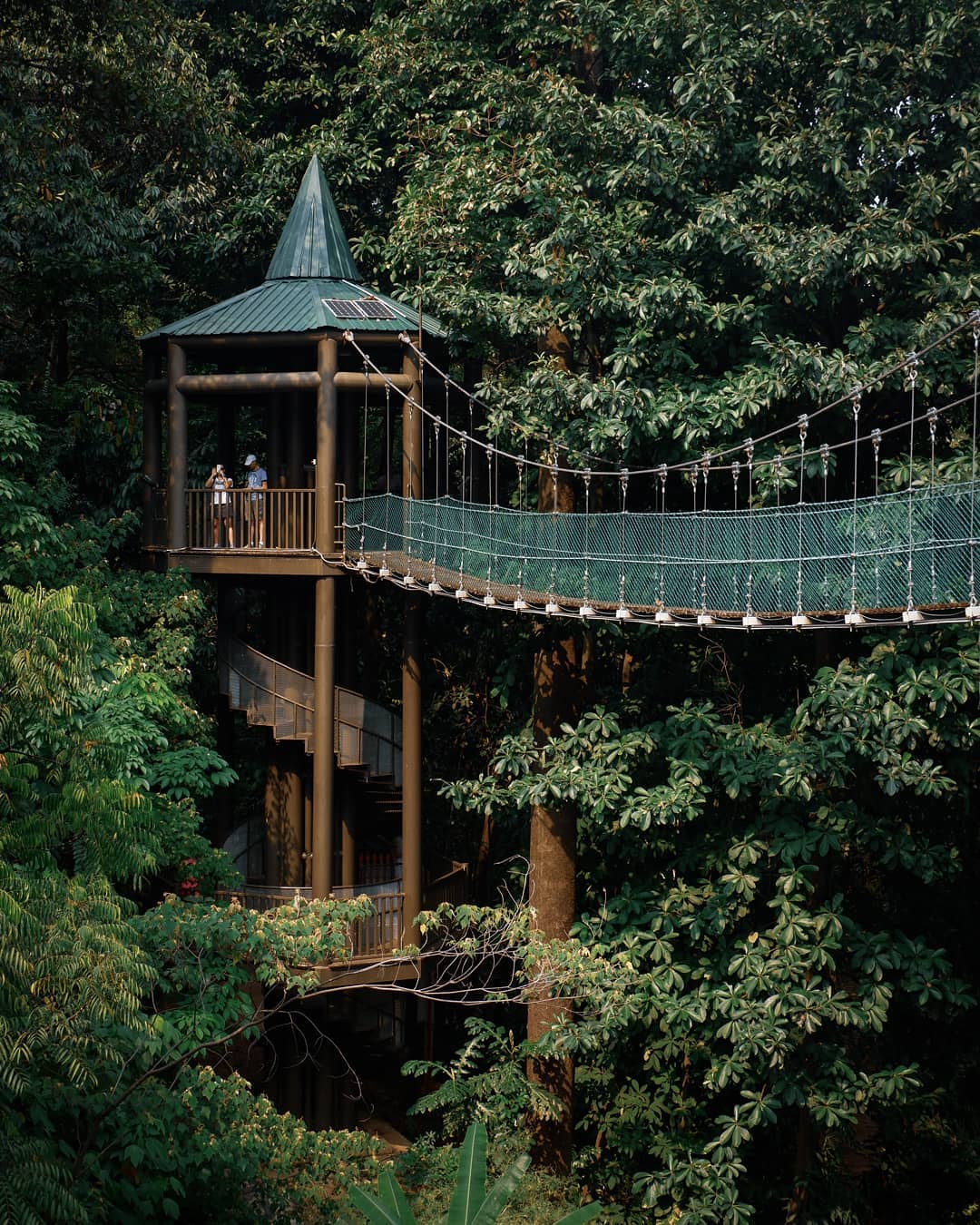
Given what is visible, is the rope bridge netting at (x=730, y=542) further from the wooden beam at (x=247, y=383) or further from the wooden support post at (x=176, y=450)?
the wooden support post at (x=176, y=450)

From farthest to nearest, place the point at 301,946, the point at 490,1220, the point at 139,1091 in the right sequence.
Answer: the point at 301,946 < the point at 139,1091 < the point at 490,1220

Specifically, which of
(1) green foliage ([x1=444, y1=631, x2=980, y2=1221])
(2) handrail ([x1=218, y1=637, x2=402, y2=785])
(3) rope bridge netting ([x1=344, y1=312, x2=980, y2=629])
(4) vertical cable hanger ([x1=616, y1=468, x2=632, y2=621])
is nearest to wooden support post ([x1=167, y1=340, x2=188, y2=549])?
(2) handrail ([x1=218, y1=637, x2=402, y2=785])

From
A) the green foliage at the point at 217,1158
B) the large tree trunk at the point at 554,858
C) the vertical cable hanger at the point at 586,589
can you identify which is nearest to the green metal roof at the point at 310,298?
the large tree trunk at the point at 554,858

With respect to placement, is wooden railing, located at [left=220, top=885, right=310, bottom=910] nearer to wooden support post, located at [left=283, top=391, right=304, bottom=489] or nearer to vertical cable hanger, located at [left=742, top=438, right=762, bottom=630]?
wooden support post, located at [left=283, top=391, right=304, bottom=489]

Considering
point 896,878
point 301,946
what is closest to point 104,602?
point 301,946

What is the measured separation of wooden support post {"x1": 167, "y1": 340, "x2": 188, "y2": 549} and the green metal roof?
0.32m

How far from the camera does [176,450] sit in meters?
15.4

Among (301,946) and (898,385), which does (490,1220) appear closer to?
(301,946)

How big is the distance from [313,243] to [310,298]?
128 cm

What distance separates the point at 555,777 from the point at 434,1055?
20.3ft

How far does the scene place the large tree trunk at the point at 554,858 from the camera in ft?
49.9

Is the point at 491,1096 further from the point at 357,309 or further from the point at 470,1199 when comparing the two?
the point at 357,309

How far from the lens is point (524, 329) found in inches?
582

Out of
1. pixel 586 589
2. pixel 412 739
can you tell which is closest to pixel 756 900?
pixel 412 739
